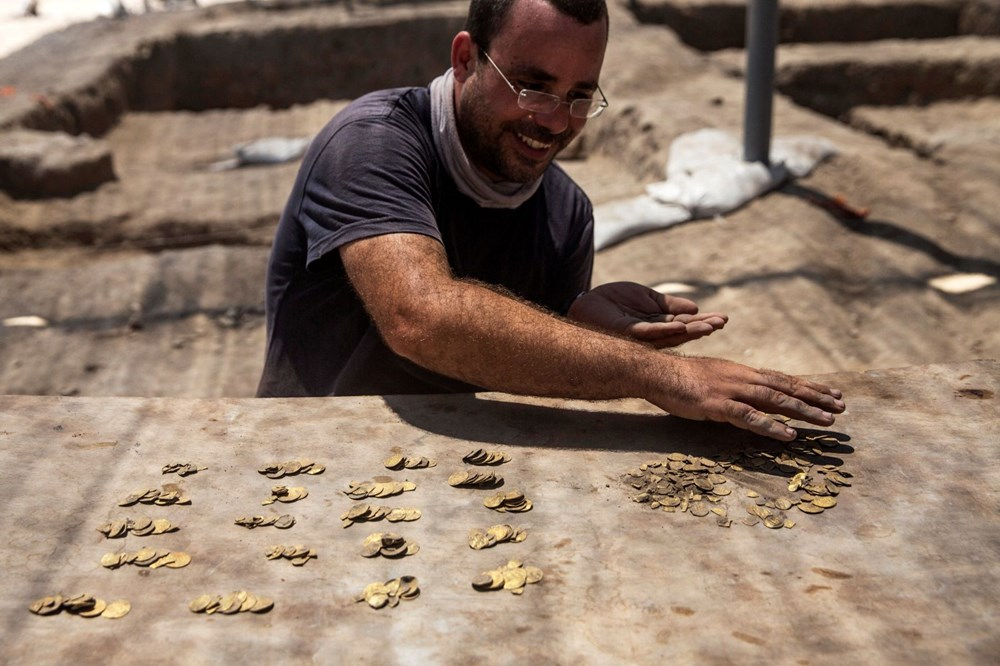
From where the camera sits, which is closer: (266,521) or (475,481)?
(266,521)

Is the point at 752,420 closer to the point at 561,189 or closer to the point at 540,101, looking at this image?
the point at 540,101

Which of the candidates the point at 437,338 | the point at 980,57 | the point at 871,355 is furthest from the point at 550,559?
the point at 980,57

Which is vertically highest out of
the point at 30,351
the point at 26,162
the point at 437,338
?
the point at 437,338

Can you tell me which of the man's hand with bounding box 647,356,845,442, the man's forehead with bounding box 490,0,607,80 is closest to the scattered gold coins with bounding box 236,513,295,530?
the man's hand with bounding box 647,356,845,442

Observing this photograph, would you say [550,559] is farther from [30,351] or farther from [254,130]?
[254,130]

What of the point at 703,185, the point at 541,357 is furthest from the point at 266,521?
the point at 703,185

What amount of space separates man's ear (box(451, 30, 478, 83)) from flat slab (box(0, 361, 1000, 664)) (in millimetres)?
899

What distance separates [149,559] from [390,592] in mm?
435

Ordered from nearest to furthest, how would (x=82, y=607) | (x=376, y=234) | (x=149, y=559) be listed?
(x=82, y=607)
(x=149, y=559)
(x=376, y=234)

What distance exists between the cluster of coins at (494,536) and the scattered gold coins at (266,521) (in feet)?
1.12

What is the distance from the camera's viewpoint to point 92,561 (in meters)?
1.78

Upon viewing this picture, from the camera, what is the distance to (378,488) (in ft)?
6.63

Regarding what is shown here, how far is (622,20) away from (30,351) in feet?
20.9

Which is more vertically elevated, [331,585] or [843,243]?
[331,585]
